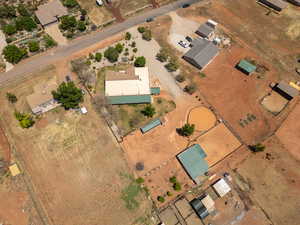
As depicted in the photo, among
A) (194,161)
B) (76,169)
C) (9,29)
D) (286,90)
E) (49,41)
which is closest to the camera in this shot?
(76,169)

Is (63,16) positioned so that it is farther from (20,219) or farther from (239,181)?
(239,181)

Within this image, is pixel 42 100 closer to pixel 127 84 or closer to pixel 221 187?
pixel 127 84

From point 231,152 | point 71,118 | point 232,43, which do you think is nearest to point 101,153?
point 71,118

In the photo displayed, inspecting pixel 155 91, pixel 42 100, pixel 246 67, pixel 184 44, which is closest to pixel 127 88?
pixel 155 91

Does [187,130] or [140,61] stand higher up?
[140,61]

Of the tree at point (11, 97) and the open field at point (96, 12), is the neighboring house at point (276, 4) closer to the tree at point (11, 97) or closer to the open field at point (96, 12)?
the open field at point (96, 12)

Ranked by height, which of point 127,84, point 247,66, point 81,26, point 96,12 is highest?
point 96,12

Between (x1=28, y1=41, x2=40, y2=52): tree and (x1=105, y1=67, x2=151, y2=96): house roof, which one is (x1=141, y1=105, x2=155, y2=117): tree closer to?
(x1=105, y1=67, x2=151, y2=96): house roof

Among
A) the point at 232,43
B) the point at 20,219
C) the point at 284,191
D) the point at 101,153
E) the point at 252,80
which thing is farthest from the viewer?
the point at 232,43
